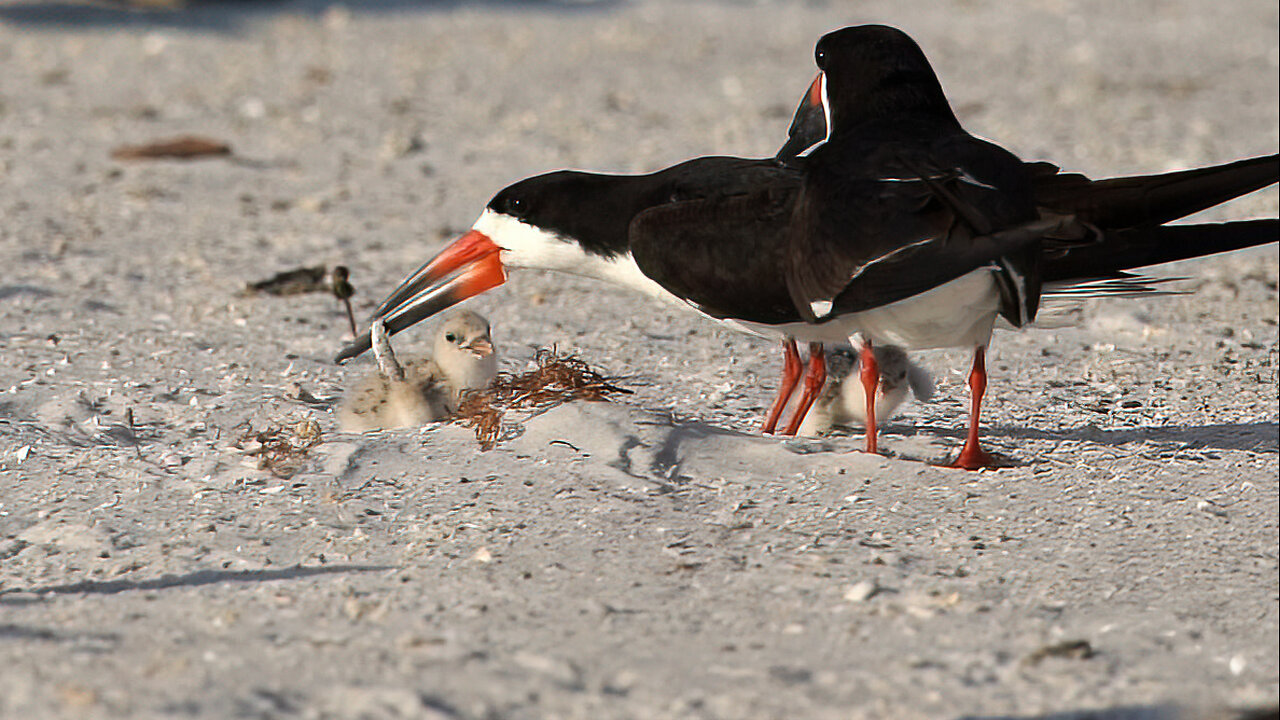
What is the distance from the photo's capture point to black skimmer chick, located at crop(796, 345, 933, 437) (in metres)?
4.01

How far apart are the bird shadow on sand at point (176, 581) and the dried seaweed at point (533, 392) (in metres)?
0.82

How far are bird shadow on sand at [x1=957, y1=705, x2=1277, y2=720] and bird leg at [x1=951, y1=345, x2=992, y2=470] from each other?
1.11 metres

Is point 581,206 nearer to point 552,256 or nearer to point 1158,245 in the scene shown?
point 552,256

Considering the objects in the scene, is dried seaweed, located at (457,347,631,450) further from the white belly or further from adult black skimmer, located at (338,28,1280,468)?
the white belly

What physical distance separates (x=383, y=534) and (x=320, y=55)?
25.2ft

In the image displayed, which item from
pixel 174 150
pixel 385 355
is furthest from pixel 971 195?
pixel 174 150

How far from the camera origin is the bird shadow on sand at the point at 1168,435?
3.78 metres

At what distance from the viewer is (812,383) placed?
3.92m

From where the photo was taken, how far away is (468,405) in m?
3.89

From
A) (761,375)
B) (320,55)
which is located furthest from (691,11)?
(761,375)

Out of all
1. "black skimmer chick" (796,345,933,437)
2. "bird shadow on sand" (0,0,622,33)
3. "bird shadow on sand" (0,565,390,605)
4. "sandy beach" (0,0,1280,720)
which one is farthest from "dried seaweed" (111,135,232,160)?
"bird shadow on sand" (0,565,390,605)

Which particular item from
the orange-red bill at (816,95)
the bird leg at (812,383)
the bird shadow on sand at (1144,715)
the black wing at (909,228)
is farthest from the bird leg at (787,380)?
the bird shadow on sand at (1144,715)

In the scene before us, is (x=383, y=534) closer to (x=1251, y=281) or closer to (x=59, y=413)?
(x=59, y=413)

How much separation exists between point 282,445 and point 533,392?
625 millimetres
